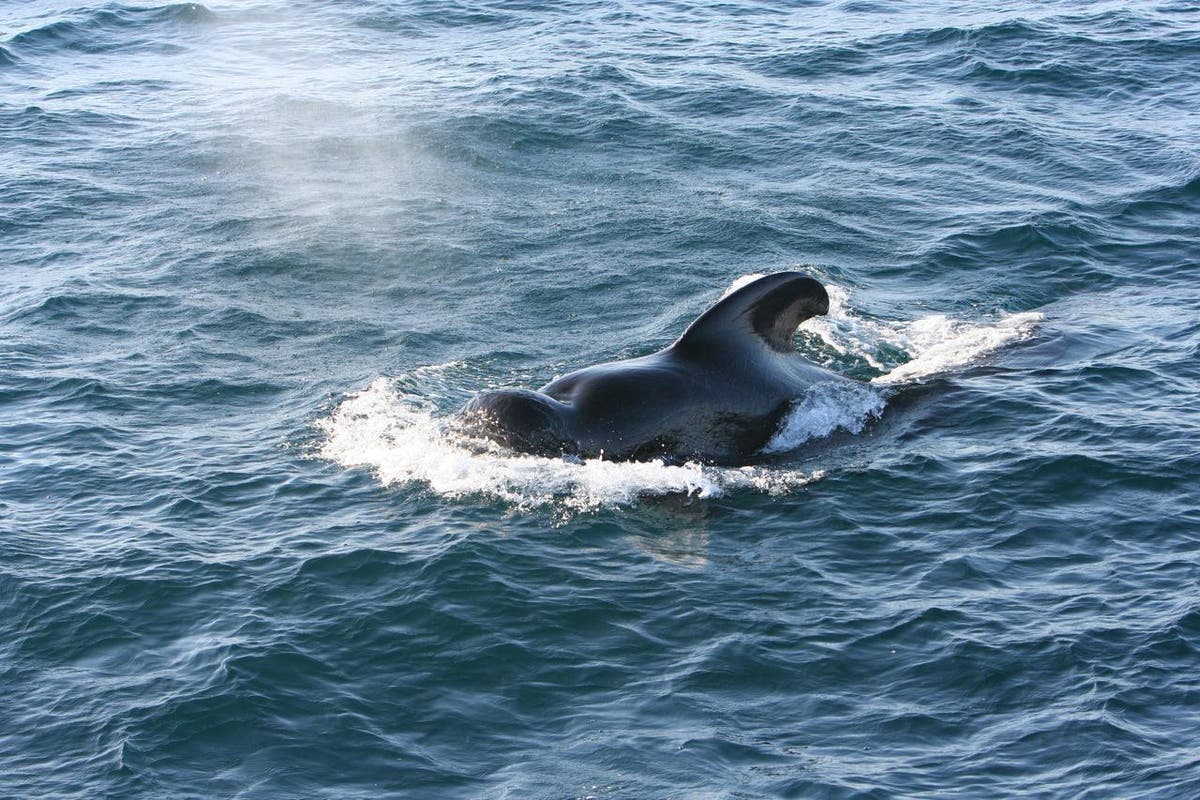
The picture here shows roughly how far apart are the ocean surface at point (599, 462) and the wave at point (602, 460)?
0.23ft

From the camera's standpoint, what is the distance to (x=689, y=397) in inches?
644

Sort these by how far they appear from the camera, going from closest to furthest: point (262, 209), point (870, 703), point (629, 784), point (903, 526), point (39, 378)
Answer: point (629, 784), point (870, 703), point (903, 526), point (39, 378), point (262, 209)

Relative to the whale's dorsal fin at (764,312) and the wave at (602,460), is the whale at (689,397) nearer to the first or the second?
the whale's dorsal fin at (764,312)

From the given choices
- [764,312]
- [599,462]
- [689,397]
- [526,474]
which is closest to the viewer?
[526,474]

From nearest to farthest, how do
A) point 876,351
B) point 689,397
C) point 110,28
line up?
point 689,397 → point 876,351 → point 110,28

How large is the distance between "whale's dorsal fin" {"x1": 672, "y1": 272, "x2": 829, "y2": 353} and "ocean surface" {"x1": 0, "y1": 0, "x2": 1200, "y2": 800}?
3.62 ft

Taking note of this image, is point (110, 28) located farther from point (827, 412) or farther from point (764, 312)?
point (827, 412)

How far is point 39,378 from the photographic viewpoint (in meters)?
19.6

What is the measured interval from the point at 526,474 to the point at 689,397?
220 centimetres

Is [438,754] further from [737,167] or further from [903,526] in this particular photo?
[737,167]

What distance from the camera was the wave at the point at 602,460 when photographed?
15.4m

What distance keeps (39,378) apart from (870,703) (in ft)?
42.2

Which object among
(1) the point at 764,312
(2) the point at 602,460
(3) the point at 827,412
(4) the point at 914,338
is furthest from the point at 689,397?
(4) the point at 914,338

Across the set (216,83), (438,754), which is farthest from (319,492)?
(216,83)
